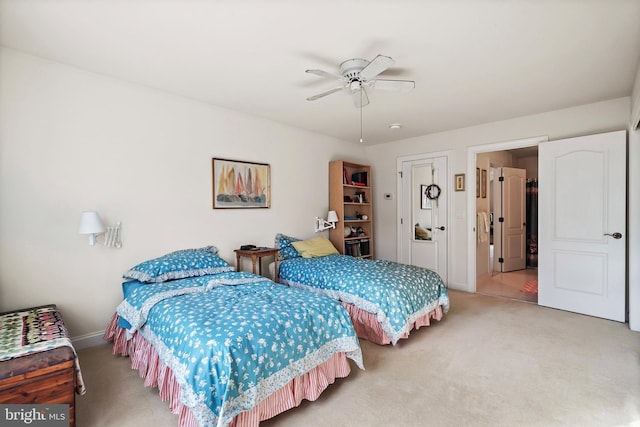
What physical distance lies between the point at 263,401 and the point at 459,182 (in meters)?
4.09

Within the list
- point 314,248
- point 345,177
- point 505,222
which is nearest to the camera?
point 314,248

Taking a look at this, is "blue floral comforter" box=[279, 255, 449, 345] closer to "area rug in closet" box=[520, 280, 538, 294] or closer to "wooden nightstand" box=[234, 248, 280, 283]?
"wooden nightstand" box=[234, 248, 280, 283]

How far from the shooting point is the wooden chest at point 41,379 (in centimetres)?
157

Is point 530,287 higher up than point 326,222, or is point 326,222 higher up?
point 326,222

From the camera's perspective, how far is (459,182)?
4.68 meters

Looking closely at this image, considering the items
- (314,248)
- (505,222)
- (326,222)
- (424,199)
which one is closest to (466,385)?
(314,248)

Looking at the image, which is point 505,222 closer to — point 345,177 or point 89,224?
point 345,177

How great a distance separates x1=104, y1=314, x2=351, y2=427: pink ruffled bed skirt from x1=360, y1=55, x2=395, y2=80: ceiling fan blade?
209 centimetres

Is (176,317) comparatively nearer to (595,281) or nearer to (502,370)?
(502,370)

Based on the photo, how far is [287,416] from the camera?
1920mm

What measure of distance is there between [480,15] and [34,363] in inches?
129

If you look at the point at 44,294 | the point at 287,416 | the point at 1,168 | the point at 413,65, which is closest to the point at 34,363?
the point at 44,294

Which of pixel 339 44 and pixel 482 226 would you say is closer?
pixel 339 44

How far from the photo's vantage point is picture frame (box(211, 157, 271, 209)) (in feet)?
12.1
